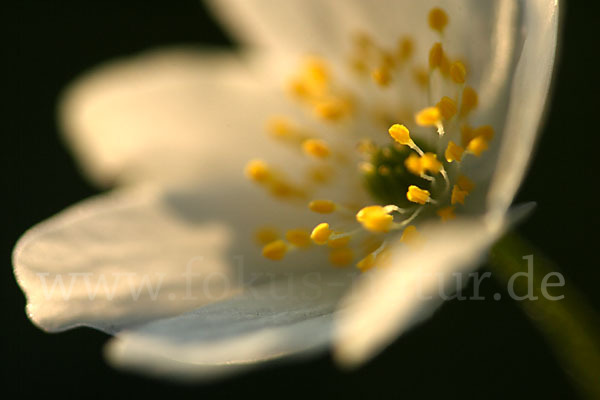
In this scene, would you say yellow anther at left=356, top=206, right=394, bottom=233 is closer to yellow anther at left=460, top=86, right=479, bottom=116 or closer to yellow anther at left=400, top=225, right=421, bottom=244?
yellow anther at left=400, top=225, right=421, bottom=244

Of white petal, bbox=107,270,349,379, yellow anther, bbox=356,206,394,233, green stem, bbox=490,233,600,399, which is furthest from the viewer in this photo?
yellow anther, bbox=356,206,394,233

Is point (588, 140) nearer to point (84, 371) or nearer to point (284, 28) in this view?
point (284, 28)

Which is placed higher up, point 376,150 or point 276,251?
point 376,150

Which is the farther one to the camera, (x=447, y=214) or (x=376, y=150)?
(x=376, y=150)

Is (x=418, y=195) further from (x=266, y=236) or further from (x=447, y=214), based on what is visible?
(x=266, y=236)

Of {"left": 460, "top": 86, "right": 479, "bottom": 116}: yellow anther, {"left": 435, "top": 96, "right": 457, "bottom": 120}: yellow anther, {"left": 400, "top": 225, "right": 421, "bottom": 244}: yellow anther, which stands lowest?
{"left": 400, "top": 225, "right": 421, "bottom": 244}: yellow anther

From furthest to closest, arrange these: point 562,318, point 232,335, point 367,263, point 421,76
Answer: point 421,76 < point 367,263 < point 562,318 < point 232,335

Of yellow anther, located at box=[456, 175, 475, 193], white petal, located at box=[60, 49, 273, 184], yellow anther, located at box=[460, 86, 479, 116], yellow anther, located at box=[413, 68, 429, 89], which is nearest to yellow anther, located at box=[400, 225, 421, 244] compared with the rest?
yellow anther, located at box=[456, 175, 475, 193]

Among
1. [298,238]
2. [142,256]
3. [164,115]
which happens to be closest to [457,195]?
[298,238]
